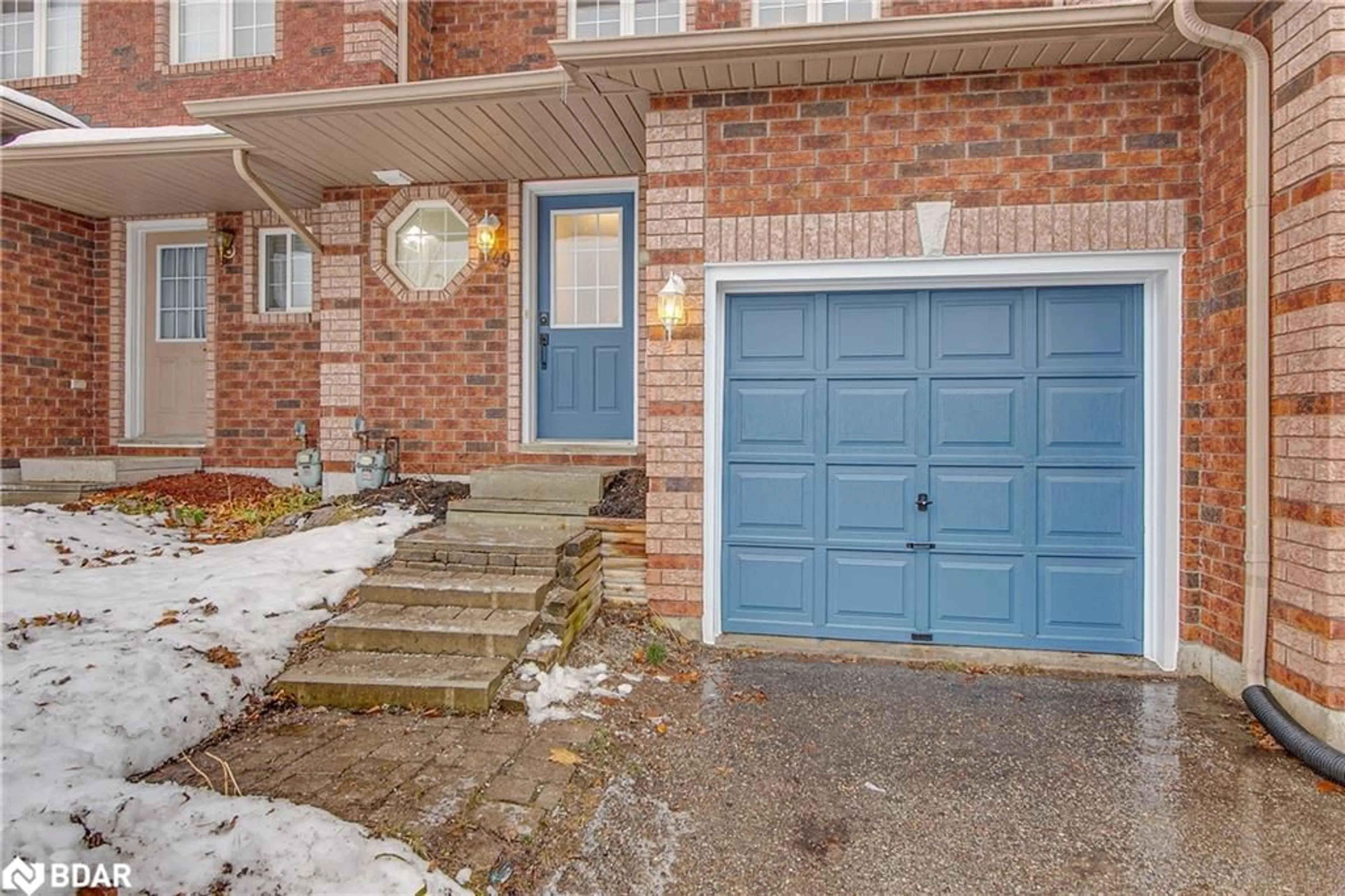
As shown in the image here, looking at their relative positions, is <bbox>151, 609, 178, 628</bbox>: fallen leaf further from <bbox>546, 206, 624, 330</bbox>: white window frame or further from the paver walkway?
<bbox>546, 206, 624, 330</bbox>: white window frame

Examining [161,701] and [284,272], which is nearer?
[161,701]

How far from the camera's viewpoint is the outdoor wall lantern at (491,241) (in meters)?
6.43

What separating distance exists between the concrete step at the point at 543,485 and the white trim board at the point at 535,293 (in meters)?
0.81

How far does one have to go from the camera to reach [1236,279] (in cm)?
384

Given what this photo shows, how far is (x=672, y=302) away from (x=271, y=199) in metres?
4.09

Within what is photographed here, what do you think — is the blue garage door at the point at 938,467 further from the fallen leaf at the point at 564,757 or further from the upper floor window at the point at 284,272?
the upper floor window at the point at 284,272

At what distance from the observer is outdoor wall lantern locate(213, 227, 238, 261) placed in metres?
7.52

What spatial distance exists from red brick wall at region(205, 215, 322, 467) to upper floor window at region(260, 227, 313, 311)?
0.11 metres

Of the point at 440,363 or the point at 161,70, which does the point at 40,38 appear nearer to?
the point at 161,70

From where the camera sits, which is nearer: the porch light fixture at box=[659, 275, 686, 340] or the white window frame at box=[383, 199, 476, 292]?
the porch light fixture at box=[659, 275, 686, 340]

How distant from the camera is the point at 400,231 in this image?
268 inches

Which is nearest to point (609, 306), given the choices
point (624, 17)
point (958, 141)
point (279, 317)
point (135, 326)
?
point (624, 17)

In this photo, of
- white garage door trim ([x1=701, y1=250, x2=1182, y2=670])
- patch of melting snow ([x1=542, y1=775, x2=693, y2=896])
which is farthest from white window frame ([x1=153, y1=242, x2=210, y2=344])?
patch of melting snow ([x1=542, y1=775, x2=693, y2=896])

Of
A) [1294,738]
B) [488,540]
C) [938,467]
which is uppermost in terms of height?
[938,467]
